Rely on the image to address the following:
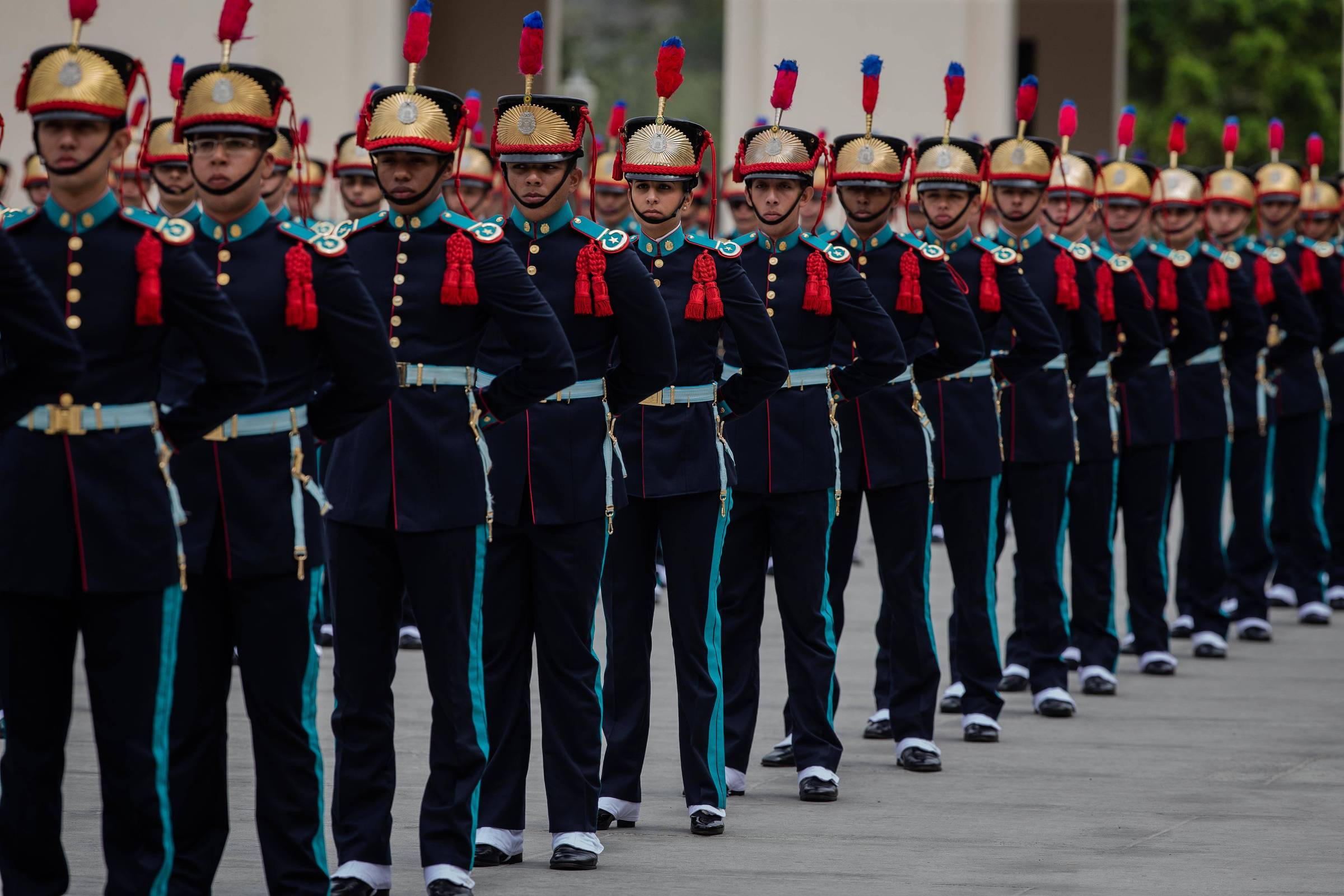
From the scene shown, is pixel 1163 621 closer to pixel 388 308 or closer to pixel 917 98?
pixel 388 308

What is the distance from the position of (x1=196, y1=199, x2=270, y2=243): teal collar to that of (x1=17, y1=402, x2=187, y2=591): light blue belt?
57 centimetres

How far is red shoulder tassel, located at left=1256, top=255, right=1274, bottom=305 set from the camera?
1149cm

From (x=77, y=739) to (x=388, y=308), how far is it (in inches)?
129

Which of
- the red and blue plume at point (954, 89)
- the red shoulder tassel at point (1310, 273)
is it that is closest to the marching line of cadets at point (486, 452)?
the red and blue plume at point (954, 89)

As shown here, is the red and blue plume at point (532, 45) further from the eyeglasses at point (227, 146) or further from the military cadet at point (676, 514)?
the eyeglasses at point (227, 146)

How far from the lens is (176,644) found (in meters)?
5.11

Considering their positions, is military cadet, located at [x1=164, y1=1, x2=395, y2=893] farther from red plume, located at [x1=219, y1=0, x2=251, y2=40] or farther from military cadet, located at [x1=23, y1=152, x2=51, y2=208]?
military cadet, located at [x1=23, y1=152, x2=51, y2=208]

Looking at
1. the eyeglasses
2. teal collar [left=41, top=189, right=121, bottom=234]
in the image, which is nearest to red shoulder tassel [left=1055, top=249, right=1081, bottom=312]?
the eyeglasses

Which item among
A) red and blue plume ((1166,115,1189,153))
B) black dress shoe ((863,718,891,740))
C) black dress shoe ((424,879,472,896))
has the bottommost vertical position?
black dress shoe ((863,718,891,740))

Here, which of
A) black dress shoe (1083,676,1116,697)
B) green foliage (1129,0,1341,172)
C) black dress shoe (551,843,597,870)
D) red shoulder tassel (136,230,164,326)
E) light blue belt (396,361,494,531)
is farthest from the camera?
green foliage (1129,0,1341,172)

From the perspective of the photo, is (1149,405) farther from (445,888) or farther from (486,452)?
(445,888)

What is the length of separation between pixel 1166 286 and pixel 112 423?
260 inches

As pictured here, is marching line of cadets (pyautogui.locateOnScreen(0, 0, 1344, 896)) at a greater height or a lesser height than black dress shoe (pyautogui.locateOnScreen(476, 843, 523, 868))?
greater

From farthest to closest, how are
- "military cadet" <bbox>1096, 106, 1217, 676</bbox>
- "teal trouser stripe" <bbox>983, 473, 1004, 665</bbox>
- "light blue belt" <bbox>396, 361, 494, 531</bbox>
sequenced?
"military cadet" <bbox>1096, 106, 1217, 676</bbox>
"teal trouser stripe" <bbox>983, 473, 1004, 665</bbox>
"light blue belt" <bbox>396, 361, 494, 531</bbox>
